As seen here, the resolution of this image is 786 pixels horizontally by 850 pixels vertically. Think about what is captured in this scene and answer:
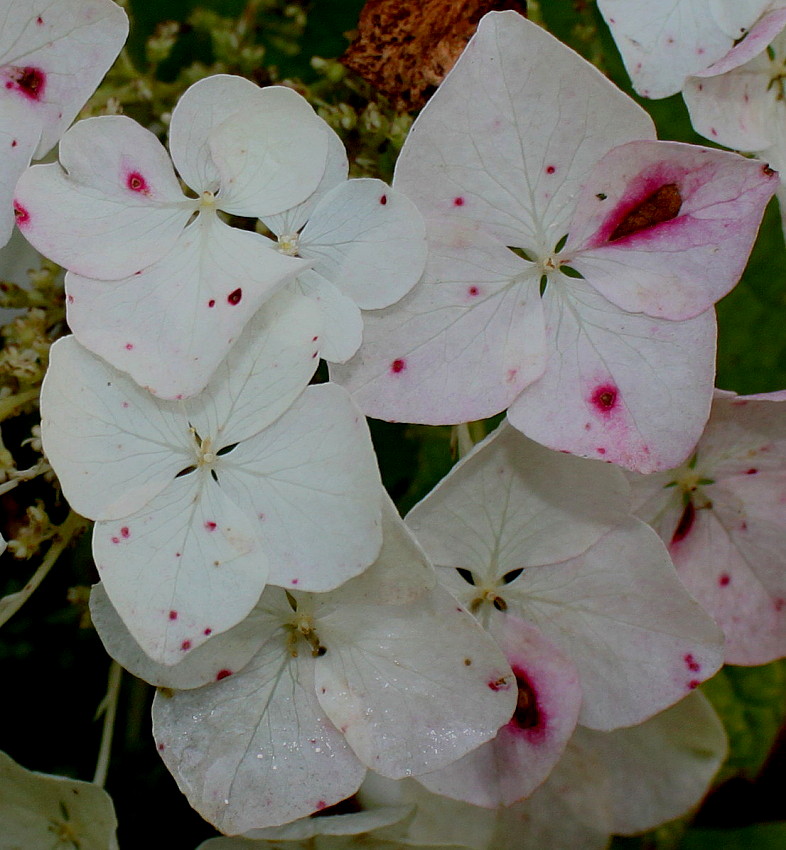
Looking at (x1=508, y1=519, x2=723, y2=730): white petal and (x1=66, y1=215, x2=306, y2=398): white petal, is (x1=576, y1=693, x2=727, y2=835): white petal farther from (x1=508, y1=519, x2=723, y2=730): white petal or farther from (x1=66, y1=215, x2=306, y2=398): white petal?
(x1=66, y1=215, x2=306, y2=398): white petal

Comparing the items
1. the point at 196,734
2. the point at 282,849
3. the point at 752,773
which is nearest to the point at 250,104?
the point at 196,734

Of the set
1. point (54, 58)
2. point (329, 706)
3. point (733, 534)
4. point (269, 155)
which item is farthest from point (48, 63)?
point (733, 534)

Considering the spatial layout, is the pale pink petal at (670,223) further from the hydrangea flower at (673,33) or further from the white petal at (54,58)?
the white petal at (54,58)

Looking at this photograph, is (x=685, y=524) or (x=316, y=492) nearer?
(x=316, y=492)

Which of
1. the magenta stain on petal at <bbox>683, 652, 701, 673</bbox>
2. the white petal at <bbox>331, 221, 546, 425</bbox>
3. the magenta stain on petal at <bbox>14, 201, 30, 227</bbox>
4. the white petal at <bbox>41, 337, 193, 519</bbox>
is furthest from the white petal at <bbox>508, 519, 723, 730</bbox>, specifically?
the magenta stain on petal at <bbox>14, 201, 30, 227</bbox>

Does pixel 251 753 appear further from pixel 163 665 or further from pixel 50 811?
pixel 50 811

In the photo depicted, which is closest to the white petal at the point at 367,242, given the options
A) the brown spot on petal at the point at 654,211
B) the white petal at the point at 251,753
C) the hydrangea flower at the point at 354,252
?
the hydrangea flower at the point at 354,252
